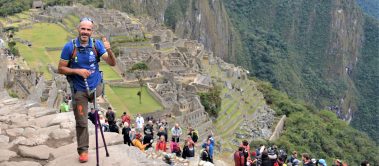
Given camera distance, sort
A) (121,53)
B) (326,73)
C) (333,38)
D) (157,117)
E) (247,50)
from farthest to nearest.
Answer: (333,38) < (326,73) < (247,50) < (121,53) < (157,117)

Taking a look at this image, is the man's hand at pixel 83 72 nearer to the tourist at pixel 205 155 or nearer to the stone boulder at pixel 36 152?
the stone boulder at pixel 36 152

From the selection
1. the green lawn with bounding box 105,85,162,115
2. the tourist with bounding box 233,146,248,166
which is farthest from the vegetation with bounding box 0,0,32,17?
the tourist with bounding box 233,146,248,166

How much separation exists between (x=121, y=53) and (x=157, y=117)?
725 inches

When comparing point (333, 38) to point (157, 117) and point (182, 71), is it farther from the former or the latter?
point (157, 117)

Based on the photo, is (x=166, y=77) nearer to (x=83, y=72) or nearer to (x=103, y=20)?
(x=103, y=20)

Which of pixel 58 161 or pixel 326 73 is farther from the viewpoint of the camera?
pixel 326 73

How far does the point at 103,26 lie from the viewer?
51844 millimetres

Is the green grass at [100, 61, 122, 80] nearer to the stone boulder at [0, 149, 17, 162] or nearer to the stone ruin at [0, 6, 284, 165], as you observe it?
the stone ruin at [0, 6, 284, 165]

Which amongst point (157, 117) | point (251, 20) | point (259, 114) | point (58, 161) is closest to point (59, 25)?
point (259, 114)

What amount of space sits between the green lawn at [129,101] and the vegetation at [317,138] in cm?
1021

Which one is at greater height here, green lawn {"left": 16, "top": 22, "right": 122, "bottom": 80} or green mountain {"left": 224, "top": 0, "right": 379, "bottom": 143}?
green lawn {"left": 16, "top": 22, "right": 122, "bottom": 80}

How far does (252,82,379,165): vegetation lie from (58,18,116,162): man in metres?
30.1

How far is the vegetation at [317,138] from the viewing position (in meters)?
42.0

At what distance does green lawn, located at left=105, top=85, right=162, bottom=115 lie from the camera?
29.6 meters
